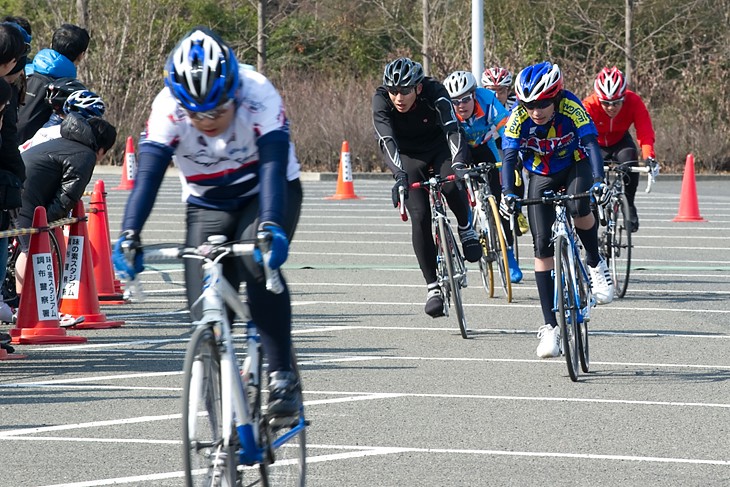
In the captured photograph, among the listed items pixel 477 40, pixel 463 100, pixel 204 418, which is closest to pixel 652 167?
pixel 463 100

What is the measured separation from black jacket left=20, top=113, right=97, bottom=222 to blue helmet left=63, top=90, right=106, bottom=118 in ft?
0.50

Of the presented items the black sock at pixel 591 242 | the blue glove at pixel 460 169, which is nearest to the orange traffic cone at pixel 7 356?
the blue glove at pixel 460 169

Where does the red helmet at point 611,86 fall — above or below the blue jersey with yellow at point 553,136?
above

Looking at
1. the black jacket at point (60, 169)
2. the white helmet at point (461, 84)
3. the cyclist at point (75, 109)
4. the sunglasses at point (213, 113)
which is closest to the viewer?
the sunglasses at point (213, 113)

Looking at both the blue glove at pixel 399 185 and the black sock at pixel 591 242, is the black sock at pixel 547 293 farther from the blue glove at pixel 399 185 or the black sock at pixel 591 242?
the blue glove at pixel 399 185

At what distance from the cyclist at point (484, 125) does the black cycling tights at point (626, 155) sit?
1.02 m

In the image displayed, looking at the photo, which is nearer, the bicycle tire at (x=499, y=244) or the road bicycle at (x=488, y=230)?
the bicycle tire at (x=499, y=244)

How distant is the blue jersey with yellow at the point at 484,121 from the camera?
14.0 meters

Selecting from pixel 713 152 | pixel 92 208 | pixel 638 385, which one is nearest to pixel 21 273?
pixel 92 208

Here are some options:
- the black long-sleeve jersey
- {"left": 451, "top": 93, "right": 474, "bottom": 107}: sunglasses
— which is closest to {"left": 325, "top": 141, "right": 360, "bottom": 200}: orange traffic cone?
{"left": 451, "top": 93, "right": 474, "bottom": 107}: sunglasses

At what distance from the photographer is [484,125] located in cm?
1411

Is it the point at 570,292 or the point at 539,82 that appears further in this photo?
the point at 539,82

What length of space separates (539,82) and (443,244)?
2050mm

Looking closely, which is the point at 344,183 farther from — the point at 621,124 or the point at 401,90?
the point at 401,90
